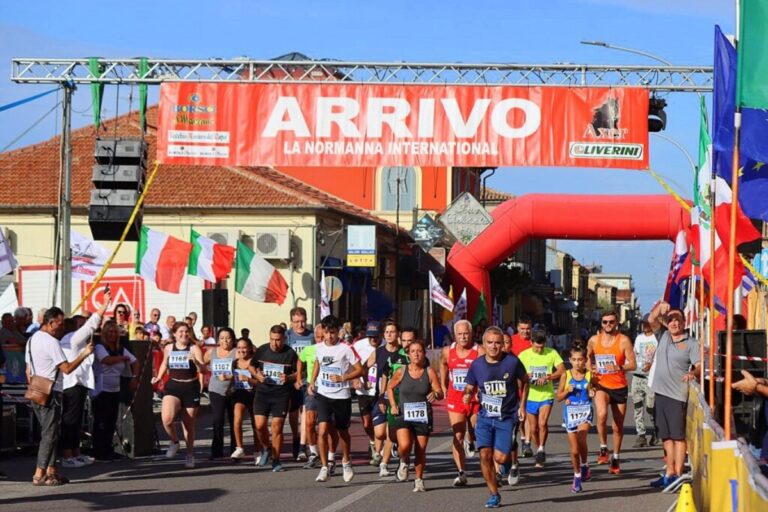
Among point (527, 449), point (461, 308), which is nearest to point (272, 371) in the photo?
point (527, 449)

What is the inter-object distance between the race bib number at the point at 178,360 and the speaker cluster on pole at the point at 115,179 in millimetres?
4510

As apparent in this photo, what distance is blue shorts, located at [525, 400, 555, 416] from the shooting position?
17828 millimetres

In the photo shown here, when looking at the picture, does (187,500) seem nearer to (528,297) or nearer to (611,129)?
(611,129)

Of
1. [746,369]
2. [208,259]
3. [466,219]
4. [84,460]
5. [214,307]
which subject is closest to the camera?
[746,369]

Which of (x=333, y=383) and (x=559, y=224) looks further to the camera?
(x=559, y=224)

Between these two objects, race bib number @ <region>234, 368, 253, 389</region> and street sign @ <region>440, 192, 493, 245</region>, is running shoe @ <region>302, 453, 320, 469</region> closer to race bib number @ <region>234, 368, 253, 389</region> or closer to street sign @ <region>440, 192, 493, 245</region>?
race bib number @ <region>234, 368, 253, 389</region>

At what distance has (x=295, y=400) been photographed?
17750 millimetres

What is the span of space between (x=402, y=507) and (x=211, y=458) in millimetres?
5606

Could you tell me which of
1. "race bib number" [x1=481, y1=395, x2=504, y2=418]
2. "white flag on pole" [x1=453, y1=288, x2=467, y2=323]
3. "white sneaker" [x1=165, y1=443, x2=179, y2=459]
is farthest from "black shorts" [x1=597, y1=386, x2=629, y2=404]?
"white flag on pole" [x1=453, y1=288, x2=467, y2=323]

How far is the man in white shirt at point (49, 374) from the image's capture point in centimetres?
1485

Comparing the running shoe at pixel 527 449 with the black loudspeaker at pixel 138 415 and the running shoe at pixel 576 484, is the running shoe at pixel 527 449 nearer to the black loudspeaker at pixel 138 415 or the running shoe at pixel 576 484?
the running shoe at pixel 576 484

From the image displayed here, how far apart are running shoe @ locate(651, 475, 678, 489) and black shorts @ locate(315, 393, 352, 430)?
3465 millimetres

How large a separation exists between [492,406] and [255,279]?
17129 millimetres

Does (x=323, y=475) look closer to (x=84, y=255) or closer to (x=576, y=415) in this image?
(x=576, y=415)
